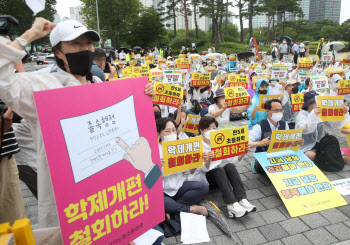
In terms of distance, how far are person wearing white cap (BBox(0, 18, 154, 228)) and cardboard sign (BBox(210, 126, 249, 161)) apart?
5.14ft

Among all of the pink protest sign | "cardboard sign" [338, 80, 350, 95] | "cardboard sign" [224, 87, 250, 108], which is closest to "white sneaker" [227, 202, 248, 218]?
the pink protest sign

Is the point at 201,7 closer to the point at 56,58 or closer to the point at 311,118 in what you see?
the point at 311,118

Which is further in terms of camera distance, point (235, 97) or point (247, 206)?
point (235, 97)

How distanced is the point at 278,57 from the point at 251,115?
16379 millimetres

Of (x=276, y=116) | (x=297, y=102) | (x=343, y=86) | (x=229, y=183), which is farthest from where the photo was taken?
(x=343, y=86)

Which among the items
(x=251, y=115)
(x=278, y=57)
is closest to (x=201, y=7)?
(x=278, y=57)

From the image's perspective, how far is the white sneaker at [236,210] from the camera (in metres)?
3.21

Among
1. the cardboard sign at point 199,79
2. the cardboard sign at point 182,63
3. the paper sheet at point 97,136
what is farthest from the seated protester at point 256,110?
the paper sheet at point 97,136

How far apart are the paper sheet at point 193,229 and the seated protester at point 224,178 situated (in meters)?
0.42

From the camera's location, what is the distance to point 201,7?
3678 cm

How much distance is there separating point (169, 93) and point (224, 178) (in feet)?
A: 6.68

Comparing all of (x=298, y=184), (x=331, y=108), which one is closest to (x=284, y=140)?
(x=298, y=184)

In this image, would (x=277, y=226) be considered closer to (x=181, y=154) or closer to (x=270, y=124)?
(x=181, y=154)

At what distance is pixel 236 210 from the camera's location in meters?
3.23
